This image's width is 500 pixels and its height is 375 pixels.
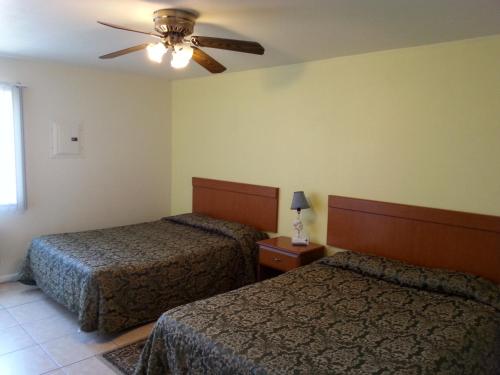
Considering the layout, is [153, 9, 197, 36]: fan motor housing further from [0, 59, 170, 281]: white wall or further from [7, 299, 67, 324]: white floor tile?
[7, 299, 67, 324]: white floor tile

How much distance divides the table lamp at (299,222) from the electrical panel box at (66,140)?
Result: 2.42 meters

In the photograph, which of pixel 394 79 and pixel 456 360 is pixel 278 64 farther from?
pixel 456 360

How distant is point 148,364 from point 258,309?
0.67 m

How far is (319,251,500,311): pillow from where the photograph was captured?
2457 millimetres

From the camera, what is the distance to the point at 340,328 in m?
2.08

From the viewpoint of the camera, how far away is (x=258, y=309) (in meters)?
2.28

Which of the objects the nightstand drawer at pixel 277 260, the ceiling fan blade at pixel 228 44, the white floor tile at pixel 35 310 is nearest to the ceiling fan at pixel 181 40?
the ceiling fan blade at pixel 228 44

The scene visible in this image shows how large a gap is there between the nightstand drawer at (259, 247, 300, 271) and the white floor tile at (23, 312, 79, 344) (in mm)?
1626

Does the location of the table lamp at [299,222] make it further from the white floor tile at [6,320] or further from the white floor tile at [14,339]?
the white floor tile at [6,320]

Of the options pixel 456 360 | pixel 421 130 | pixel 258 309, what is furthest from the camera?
pixel 421 130

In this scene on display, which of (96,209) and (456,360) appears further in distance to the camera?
(96,209)

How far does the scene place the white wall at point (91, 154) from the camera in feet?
12.8

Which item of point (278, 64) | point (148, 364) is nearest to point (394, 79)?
point (278, 64)

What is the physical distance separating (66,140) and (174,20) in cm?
244
